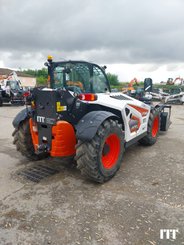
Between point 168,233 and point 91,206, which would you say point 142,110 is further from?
point 168,233

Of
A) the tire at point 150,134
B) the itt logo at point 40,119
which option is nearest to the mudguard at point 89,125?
the itt logo at point 40,119

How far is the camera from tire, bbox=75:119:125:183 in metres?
3.38

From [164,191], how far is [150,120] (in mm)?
2401

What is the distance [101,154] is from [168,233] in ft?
4.84

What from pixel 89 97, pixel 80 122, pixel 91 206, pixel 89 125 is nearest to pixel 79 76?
pixel 89 97

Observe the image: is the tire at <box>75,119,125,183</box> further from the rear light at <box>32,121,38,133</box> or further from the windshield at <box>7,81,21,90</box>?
the windshield at <box>7,81,21,90</box>

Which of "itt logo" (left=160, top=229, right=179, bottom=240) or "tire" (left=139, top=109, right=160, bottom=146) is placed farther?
"tire" (left=139, top=109, right=160, bottom=146)

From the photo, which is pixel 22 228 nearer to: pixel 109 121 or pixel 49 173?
pixel 49 173

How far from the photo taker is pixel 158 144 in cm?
591

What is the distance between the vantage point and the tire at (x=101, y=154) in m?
3.38

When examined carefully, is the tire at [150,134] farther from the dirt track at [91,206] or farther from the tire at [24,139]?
the tire at [24,139]

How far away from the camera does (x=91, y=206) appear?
117 inches

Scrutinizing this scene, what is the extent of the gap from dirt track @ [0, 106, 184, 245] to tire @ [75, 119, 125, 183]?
199mm

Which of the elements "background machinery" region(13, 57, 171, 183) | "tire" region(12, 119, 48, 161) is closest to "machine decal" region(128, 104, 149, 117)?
"background machinery" region(13, 57, 171, 183)
